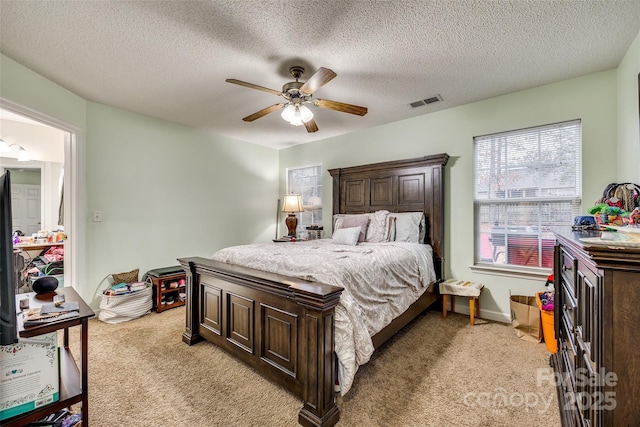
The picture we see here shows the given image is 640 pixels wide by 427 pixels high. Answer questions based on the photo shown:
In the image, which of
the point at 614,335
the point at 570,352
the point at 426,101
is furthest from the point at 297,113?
the point at 570,352

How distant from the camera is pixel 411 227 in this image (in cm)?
342

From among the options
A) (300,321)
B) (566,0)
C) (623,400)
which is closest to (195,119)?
(300,321)

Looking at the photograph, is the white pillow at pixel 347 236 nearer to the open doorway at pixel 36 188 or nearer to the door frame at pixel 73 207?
the door frame at pixel 73 207

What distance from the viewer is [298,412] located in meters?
1.67

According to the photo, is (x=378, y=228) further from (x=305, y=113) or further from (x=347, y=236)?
(x=305, y=113)

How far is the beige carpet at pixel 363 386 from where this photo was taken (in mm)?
1625

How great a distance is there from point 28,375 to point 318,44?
256cm

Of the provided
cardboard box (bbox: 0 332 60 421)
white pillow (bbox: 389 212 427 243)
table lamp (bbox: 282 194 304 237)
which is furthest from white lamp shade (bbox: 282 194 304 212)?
cardboard box (bbox: 0 332 60 421)

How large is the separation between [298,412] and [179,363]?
3.75 feet

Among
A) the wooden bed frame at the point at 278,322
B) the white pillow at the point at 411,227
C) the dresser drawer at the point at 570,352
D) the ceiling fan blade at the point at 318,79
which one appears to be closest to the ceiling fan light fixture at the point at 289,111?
the ceiling fan blade at the point at 318,79

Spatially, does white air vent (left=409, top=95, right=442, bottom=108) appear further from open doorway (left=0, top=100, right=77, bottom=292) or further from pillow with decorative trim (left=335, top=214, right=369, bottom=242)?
open doorway (left=0, top=100, right=77, bottom=292)

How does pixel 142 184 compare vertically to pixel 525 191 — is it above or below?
above

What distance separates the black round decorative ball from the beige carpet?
784mm

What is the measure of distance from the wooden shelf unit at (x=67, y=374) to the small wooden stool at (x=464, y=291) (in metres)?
3.16
